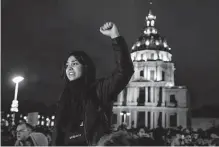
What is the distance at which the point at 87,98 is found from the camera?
2.62 meters

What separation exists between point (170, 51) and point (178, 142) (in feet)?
231

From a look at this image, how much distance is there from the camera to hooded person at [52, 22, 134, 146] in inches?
99.1

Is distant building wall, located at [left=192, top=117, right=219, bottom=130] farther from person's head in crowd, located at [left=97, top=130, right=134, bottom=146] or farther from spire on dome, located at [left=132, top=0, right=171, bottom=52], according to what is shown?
person's head in crowd, located at [left=97, top=130, right=134, bottom=146]

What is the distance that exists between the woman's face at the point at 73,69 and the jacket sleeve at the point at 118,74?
0.70ft

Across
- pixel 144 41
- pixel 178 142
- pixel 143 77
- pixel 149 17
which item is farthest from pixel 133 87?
pixel 178 142

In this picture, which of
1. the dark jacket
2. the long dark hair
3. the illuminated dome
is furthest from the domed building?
the dark jacket

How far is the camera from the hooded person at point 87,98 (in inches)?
99.1

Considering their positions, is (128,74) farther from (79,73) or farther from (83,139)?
(83,139)

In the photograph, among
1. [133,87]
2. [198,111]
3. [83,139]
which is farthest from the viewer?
[198,111]

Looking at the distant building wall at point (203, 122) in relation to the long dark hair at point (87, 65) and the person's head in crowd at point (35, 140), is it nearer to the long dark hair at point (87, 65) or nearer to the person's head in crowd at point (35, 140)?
the person's head in crowd at point (35, 140)

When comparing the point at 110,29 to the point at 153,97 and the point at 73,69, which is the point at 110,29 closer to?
the point at 73,69

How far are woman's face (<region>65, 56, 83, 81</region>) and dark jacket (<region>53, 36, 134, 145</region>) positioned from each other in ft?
0.52

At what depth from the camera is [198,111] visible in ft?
246

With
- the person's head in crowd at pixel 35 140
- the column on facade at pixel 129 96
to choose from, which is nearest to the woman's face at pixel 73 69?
the person's head in crowd at pixel 35 140
